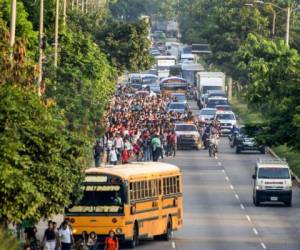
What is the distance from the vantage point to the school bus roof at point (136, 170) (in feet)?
165

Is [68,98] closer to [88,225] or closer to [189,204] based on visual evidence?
[189,204]

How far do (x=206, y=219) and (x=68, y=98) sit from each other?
7.56 meters

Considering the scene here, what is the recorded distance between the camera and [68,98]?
64312mm

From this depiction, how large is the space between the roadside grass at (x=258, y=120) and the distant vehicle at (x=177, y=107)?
13.1 ft

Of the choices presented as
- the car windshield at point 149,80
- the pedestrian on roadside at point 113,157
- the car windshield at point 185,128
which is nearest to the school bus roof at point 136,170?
the pedestrian on roadside at point 113,157

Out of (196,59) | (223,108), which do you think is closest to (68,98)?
(223,108)

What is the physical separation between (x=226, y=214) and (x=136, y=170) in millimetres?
11964

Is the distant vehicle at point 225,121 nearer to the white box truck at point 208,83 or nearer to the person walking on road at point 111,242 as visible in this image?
the white box truck at point 208,83

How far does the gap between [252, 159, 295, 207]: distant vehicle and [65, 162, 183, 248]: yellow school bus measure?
13955 millimetres

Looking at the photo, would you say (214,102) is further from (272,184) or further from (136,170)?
(136,170)

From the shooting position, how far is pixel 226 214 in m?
63.0

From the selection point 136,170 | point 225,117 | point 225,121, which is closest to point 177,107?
point 225,117

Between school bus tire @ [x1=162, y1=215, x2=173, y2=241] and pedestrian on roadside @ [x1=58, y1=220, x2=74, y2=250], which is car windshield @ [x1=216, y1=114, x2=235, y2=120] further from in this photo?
pedestrian on roadside @ [x1=58, y1=220, x2=74, y2=250]

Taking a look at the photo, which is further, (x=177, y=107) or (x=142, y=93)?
(x=142, y=93)
